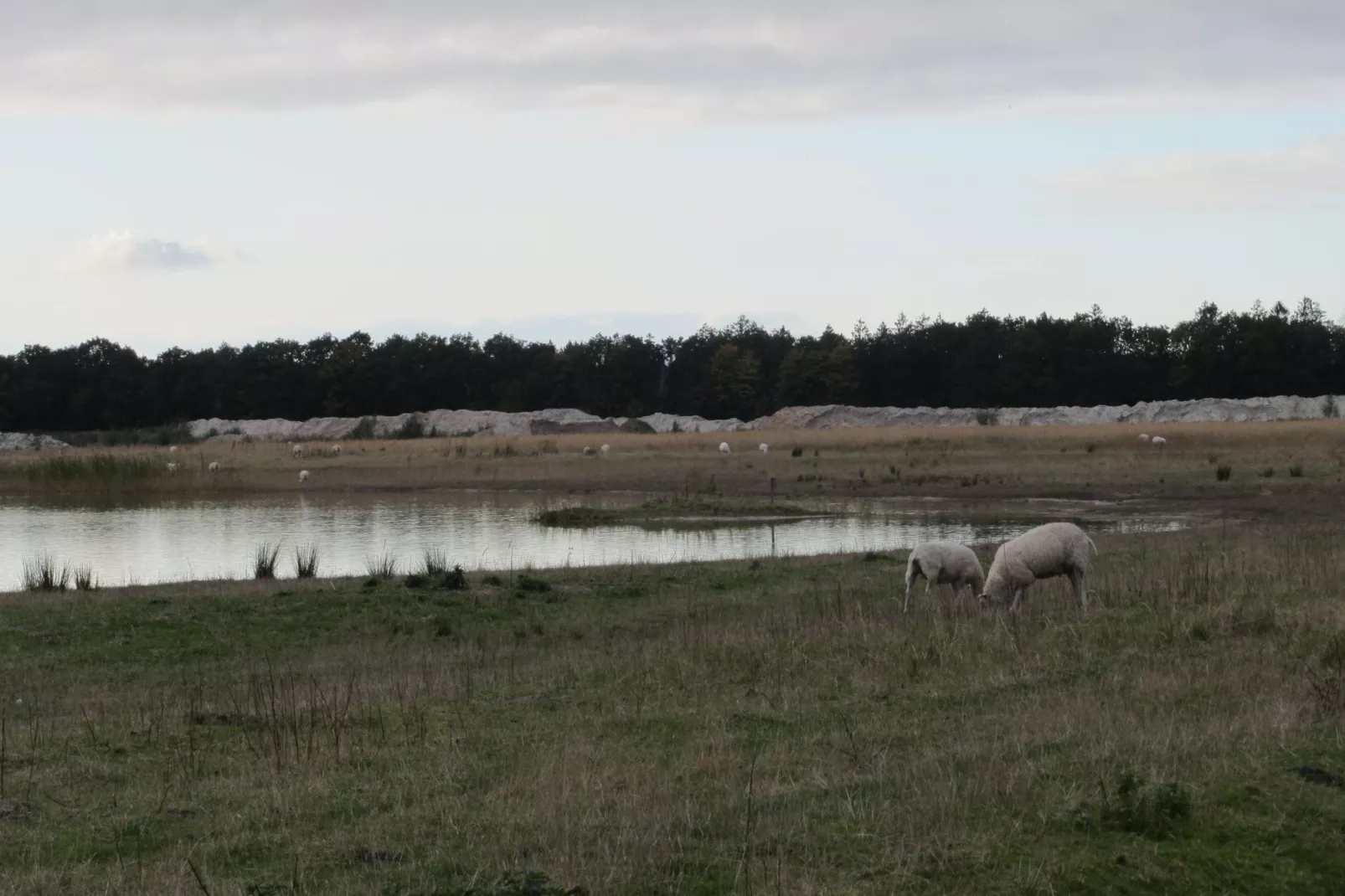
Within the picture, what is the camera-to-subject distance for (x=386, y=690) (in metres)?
14.2

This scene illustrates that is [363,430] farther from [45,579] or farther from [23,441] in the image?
[45,579]

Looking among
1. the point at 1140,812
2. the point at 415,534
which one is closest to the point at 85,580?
the point at 415,534

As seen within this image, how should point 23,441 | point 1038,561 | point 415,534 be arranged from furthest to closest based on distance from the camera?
point 23,441 < point 415,534 < point 1038,561

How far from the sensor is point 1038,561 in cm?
1758

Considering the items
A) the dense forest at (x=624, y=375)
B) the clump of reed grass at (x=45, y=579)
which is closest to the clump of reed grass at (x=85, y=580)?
the clump of reed grass at (x=45, y=579)

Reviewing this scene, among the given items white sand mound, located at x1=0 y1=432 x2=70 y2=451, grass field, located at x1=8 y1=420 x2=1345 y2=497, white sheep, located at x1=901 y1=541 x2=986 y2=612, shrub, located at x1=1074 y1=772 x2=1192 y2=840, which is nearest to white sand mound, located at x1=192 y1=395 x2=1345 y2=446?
white sand mound, located at x1=0 y1=432 x2=70 y2=451

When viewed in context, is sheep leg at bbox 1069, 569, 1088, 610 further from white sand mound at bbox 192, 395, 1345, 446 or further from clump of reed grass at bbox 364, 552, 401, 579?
white sand mound at bbox 192, 395, 1345, 446

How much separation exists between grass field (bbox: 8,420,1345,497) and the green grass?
4590 millimetres

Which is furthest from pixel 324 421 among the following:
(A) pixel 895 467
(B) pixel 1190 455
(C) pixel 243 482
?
(B) pixel 1190 455

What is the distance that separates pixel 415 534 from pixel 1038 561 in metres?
24.0

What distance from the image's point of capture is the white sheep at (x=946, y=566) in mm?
19266

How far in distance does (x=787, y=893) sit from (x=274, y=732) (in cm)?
599

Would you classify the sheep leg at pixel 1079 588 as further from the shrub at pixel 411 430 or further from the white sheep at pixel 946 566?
the shrub at pixel 411 430

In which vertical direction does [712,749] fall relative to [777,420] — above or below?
below
